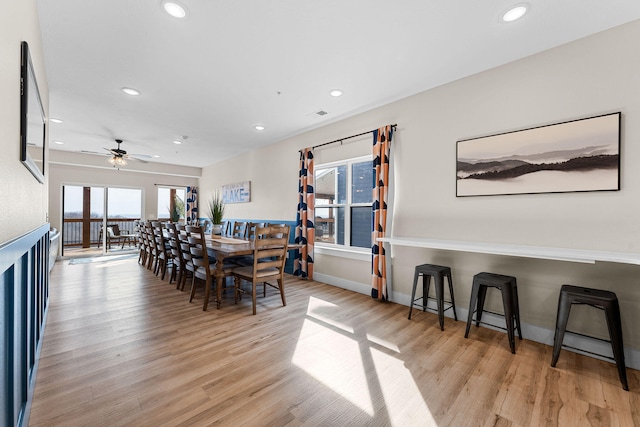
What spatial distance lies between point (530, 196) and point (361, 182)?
2.13m

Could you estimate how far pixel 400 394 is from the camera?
171cm

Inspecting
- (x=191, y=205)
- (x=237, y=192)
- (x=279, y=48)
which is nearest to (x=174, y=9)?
(x=279, y=48)

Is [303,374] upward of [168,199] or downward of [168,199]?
downward

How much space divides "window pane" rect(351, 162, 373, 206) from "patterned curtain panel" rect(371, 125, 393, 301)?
0.41 meters

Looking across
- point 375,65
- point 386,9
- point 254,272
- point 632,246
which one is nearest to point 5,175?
point 254,272

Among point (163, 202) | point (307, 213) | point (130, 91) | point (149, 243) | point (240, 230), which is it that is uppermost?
point (130, 91)

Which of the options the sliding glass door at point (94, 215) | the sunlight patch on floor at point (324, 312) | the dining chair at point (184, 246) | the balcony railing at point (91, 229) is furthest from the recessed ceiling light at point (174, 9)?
the balcony railing at point (91, 229)

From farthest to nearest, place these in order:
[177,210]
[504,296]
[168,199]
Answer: [168,199] < [177,210] < [504,296]

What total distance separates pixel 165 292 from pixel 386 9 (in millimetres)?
4164

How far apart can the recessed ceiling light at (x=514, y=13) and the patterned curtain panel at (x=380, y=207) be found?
1566mm

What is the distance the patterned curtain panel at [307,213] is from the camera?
459 cm

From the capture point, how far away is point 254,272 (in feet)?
9.91

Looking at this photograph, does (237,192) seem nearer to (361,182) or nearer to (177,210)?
(177,210)

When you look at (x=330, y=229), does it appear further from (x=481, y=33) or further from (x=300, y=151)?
(x=481, y=33)
